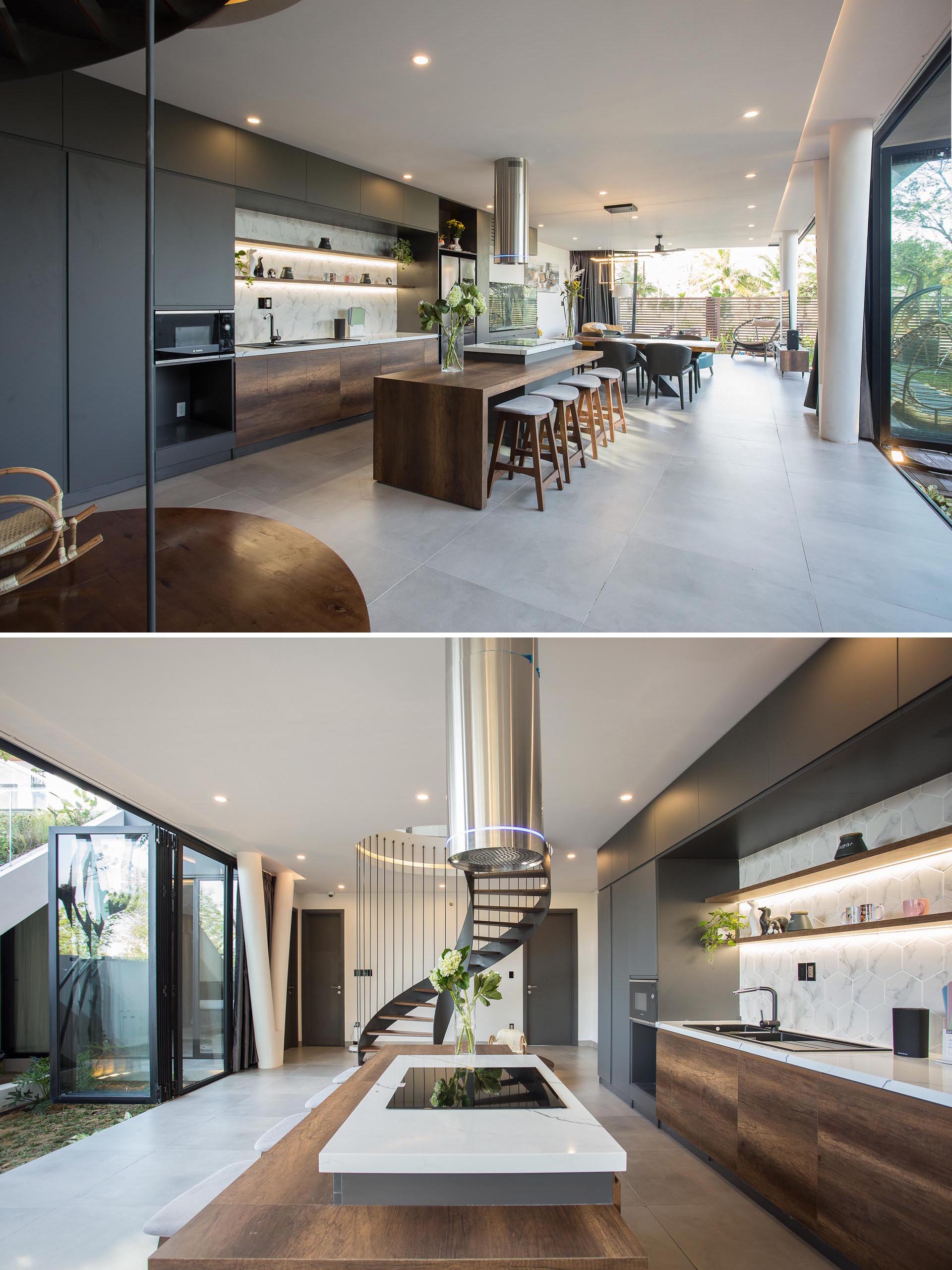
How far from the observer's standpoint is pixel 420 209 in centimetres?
916

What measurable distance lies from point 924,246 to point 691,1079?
243 inches

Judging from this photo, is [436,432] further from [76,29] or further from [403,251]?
[403,251]

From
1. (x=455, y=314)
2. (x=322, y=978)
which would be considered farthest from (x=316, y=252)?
(x=322, y=978)

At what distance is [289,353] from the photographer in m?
7.41

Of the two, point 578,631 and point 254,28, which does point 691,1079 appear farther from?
point 254,28

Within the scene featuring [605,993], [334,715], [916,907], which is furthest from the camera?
[605,993]

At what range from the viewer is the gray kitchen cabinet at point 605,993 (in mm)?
7000

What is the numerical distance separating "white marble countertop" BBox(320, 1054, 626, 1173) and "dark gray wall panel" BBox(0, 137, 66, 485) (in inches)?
169

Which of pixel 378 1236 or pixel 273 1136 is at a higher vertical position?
pixel 378 1236

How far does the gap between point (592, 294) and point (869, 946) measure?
679 inches

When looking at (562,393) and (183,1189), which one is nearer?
(183,1189)

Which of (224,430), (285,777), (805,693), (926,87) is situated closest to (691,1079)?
(805,693)

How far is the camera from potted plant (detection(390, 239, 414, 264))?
9711 millimetres

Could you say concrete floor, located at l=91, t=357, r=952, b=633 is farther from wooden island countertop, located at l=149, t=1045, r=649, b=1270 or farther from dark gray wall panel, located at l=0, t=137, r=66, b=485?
wooden island countertop, located at l=149, t=1045, r=649, b=1270
